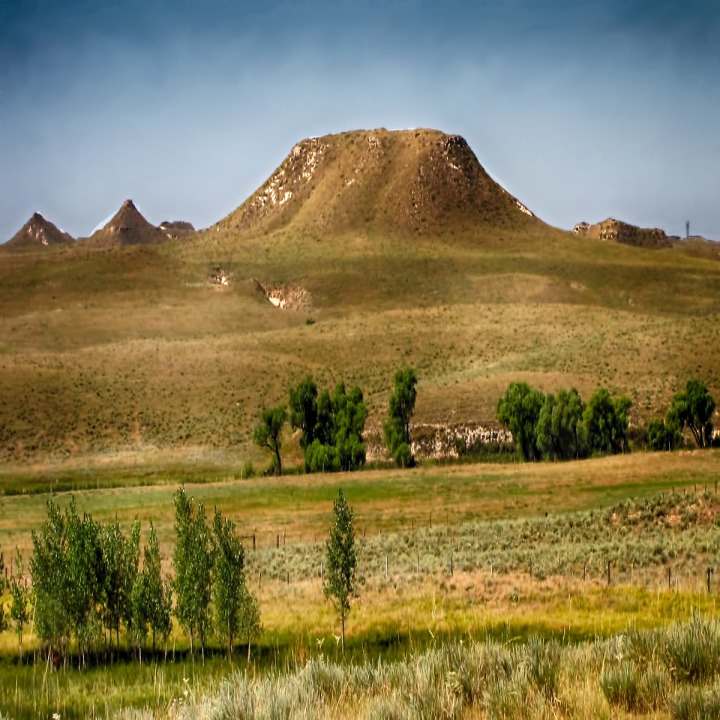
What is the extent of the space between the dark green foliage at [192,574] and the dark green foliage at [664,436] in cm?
6148

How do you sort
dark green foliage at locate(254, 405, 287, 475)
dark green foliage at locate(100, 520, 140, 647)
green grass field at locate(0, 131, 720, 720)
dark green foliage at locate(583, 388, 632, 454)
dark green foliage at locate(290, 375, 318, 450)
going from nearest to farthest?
1. green grass field at locate(0, 131, 720, 720)
2. dark green foliage at locate(100, 520, 140, 647)
3. dark green foliage at locate(583, 388, 632, 454)
4. dark green foliage at locate(254, 405, 287, 475)
5. dark green foliage at locate(290, 375, 318, 450)

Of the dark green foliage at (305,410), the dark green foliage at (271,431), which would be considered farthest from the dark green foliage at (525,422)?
the dark green foliage at (271,431)

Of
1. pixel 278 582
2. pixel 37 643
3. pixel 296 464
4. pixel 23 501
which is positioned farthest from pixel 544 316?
pixel 37 643

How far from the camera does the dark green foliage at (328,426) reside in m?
79.8

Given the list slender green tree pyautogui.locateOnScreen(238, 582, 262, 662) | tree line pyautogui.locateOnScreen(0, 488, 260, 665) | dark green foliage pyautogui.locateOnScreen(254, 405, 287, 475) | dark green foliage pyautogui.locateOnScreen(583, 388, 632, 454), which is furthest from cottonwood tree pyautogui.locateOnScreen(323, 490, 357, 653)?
dark green foliage pyautogui.locateOnScreen(254, 405, 287, 475)

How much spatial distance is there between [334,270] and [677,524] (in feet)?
524

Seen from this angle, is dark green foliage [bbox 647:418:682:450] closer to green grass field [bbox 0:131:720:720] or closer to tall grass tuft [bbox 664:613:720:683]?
green grass field [bbox 0:131:720:720]

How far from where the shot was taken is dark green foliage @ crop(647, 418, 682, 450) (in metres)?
79.6

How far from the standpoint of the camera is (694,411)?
3152 inches

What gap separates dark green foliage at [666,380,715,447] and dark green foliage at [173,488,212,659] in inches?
2448

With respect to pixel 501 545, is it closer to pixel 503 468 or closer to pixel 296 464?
pixel 503 468

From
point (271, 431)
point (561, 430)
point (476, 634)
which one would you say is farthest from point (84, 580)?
point (271, 431)

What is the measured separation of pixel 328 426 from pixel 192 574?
61705 millimetres

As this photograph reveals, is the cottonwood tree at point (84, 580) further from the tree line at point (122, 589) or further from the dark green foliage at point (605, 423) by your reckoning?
the dark green foliage at point (605, 423)
